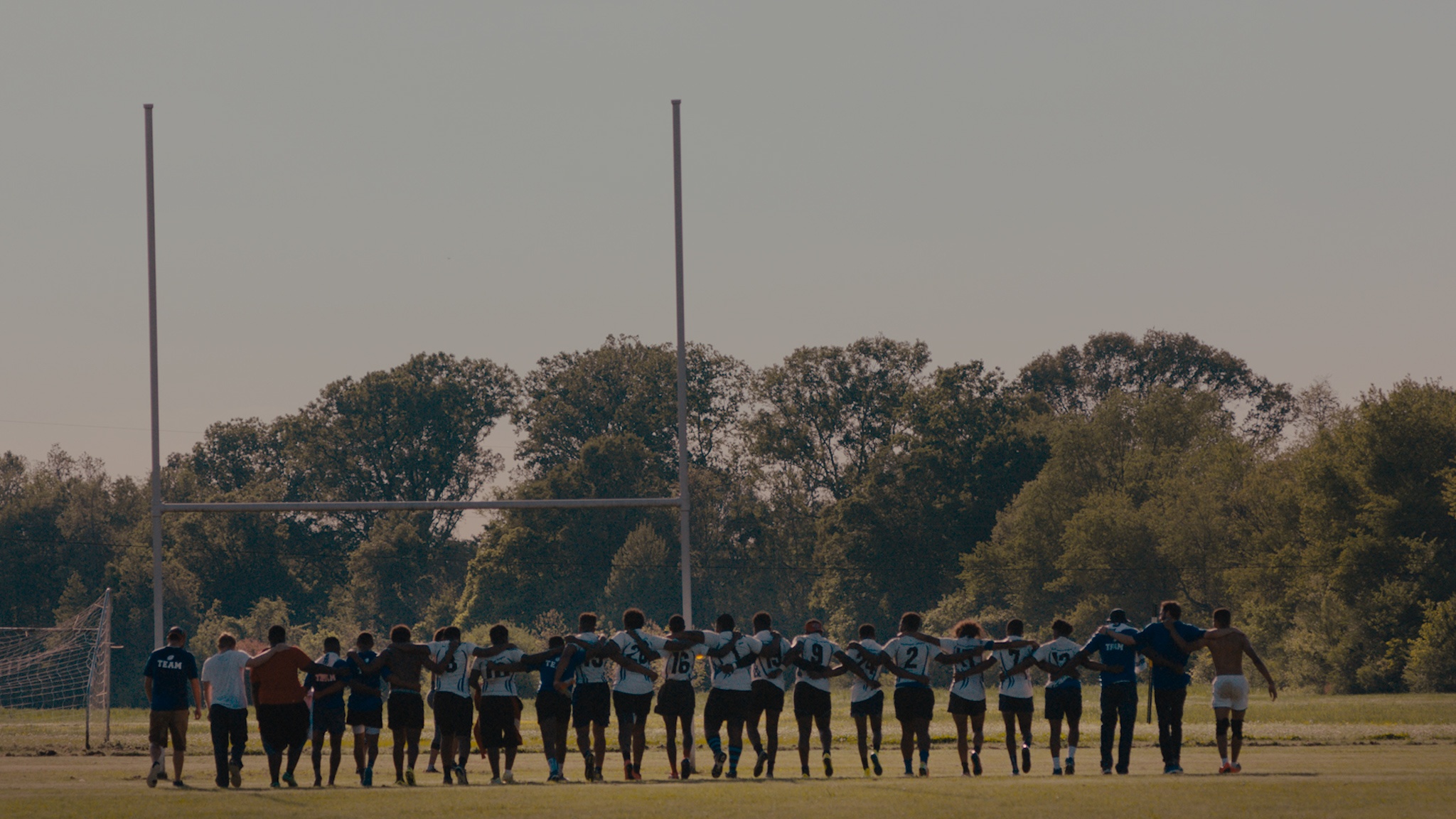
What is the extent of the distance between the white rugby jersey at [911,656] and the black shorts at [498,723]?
361cm

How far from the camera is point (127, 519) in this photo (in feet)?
235

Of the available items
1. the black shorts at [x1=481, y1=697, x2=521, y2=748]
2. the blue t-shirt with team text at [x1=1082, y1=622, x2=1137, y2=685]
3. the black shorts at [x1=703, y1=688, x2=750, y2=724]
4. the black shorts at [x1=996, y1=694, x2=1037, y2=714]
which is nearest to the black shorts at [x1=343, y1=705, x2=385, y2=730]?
the black shorts at [x1=481, y1=697, x2=521, y2=748]

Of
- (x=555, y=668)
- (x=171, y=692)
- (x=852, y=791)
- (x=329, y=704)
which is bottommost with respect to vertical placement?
(x=852, y=791)

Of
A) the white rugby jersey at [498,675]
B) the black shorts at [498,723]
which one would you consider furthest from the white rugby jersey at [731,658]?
the black shorts at [498,723]

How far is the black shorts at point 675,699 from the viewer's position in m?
15.9

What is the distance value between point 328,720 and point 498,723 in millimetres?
1564

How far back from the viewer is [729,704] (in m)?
15.9

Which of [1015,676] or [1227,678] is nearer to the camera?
[1227,678]

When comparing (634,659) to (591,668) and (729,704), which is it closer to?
(591,668)

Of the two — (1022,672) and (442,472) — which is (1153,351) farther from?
(1022,672)

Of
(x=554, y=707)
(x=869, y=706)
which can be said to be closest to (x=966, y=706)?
(x=869, y=706)

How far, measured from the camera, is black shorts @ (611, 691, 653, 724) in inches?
623

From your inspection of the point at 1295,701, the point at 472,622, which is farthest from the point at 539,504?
the point at 472,622

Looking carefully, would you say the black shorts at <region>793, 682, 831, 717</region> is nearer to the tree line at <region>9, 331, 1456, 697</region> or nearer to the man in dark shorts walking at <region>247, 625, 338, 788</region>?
the man in dark shorts walking at <region>247, 625, 338, 788</region>
